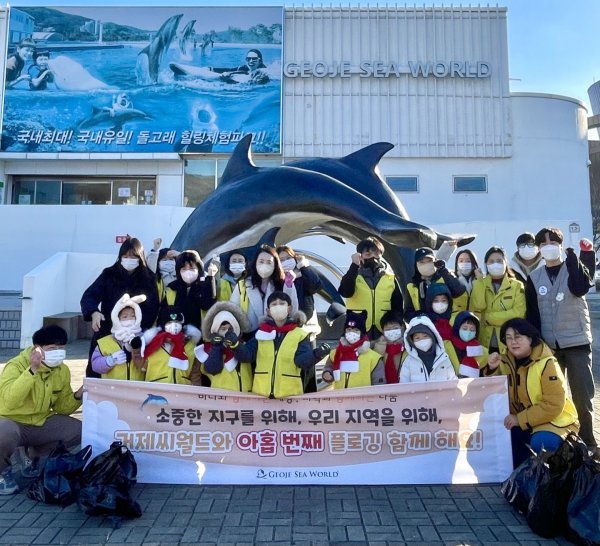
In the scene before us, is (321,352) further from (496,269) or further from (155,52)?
(155,52)

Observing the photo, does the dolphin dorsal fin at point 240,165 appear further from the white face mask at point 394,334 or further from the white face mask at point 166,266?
the white face mask at point 394,334

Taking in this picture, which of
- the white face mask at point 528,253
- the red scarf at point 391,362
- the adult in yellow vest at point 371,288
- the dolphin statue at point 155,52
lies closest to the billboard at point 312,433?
the red scarf at point 391,362

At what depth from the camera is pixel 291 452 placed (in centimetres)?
383

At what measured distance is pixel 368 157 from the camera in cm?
728

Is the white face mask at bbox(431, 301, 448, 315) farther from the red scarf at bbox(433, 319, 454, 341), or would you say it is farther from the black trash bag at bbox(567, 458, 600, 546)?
the black trash bag at bbox(567, 458, 600, 546)

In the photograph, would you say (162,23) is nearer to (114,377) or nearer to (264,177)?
(264,177)

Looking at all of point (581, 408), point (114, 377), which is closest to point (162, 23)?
point (114, 377)

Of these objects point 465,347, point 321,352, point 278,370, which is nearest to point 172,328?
point 278,370

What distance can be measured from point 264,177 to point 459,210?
14465 millimetres

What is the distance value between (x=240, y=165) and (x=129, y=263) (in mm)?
3142

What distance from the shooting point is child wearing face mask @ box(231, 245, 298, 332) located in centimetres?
449

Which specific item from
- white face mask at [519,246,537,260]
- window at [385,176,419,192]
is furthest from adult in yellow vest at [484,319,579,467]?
window at [385,176,419,192]

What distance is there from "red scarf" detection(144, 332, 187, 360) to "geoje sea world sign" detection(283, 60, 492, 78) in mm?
17592

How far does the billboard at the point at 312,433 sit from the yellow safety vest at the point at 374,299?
0.96 metres
